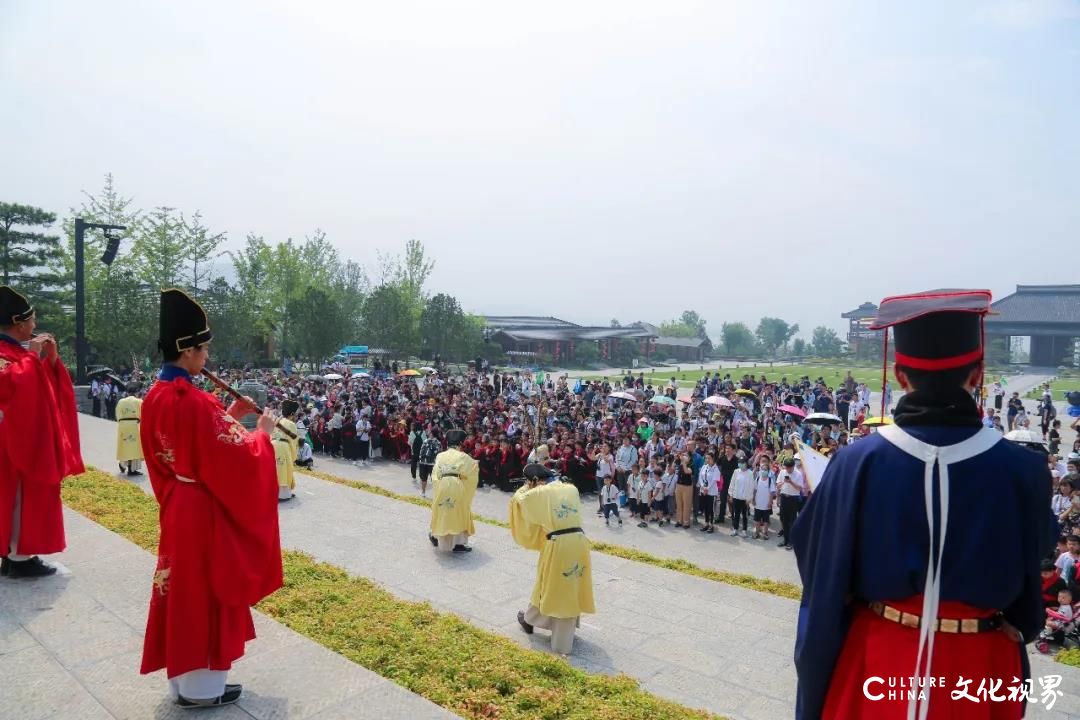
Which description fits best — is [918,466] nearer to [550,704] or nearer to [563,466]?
[550,704]

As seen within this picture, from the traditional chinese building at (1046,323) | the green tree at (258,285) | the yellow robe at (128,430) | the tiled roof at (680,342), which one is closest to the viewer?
the yellow robe at (128,430)

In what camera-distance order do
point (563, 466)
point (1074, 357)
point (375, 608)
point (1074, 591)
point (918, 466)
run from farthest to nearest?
1. point (1074, 357)
2. point (563, 466)
3. point (1074, 591)
4. point (375, 608)
5. point (918, 466)

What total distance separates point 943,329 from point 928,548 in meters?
0.67

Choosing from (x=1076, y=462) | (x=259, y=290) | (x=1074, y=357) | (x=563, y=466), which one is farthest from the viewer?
(x=1074, y=357)

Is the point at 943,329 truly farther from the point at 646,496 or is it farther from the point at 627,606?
the point at 646,496

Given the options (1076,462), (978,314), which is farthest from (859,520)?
(1076,462)

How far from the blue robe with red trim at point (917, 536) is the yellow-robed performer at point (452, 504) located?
6.81 meters

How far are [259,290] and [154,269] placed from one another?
28.2 feet

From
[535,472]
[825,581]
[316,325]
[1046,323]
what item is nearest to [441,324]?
[316,325]

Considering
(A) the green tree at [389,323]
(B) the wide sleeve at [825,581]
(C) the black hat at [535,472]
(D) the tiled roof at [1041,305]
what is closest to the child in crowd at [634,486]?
(C) the black hat at [535,472]

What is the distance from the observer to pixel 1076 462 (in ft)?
38.2

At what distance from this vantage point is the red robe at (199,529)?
3.53m

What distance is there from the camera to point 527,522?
20.7 ft

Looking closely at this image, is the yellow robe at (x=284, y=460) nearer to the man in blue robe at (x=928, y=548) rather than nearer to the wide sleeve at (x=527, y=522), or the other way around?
the wide sleeve at (x=527, y=522)
